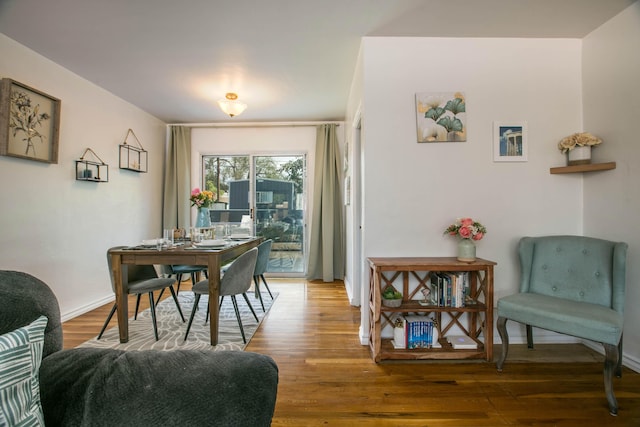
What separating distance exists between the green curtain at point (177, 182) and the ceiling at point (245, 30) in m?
1.29

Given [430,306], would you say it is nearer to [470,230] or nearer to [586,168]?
[470,230]

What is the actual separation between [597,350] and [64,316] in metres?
4.66

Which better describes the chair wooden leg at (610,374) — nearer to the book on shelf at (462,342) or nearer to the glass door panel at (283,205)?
the book on shelf at (462,342)

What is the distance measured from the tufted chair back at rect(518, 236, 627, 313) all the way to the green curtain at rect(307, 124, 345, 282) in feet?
8.19

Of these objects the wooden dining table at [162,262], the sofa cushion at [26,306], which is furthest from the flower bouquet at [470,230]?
the sofa cushion at [26,306]

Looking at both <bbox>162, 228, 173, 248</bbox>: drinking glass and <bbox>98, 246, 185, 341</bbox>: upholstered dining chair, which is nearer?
Result: <bbox>98, 246, 185, 341</bbox>: upholstered dining chair

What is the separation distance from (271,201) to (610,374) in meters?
4.01

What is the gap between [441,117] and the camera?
230 centimetres

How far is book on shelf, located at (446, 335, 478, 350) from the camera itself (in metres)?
2.08

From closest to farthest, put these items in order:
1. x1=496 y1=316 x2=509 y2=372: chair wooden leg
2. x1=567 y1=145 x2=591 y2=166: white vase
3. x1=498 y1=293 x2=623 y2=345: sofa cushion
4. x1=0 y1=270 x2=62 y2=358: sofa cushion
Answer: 1. x1=0 y1=270 x2=62 y2=358: sofa cushion
2. x1=498 y1=293 x2=623 y2=345: sofa cushion
3. x1=496 y1=316 x2=509 y2=372: chair wooden leg
4. x1=567 y1=145 x2=591 y2=166: white vase

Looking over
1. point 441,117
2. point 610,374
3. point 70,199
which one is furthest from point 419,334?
point 70,199

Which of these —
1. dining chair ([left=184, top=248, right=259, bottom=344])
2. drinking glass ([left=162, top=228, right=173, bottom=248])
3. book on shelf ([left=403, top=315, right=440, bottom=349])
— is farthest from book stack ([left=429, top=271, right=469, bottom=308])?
drinking glass ([left=162, top=228, right=173, bottom=248])

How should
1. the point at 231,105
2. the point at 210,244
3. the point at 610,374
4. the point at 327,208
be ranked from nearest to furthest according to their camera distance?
the point at 610,374, the point at 210,244, the point at 231,105, the point at 327,208

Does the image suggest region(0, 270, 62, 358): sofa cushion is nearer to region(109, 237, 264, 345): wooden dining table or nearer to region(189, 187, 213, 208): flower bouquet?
region(109, 237, 264, 345): wooden dining table
